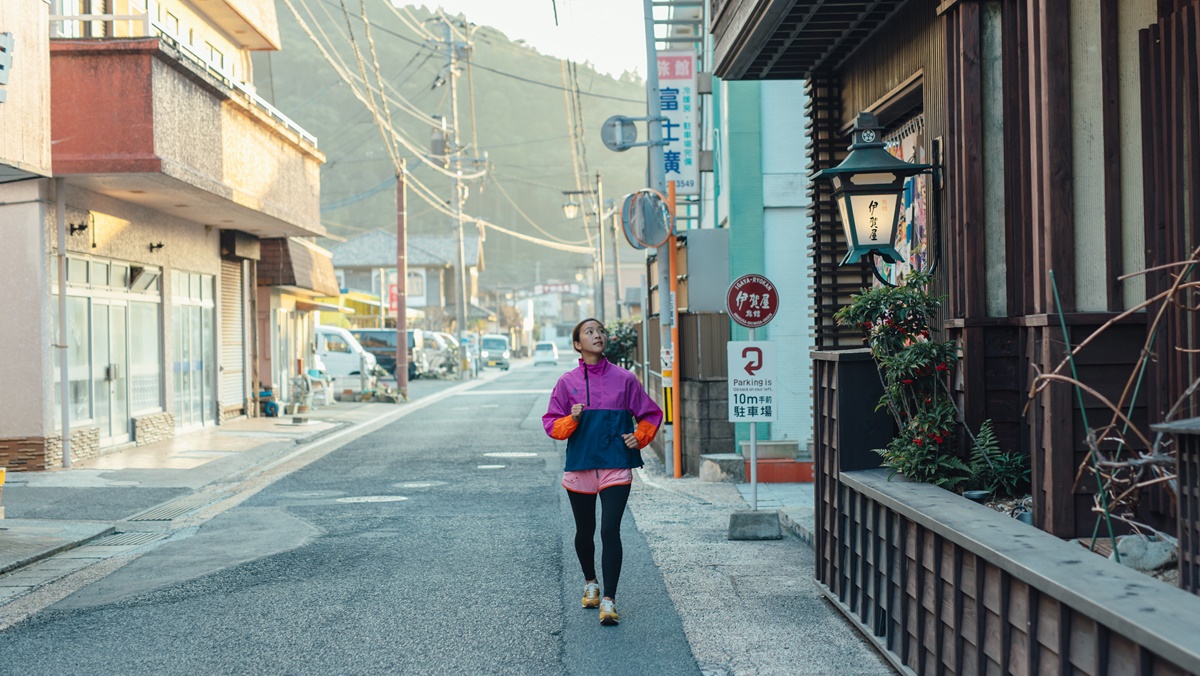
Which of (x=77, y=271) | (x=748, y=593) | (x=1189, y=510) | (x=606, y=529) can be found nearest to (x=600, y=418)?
(x=606, y=529)

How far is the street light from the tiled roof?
70.5 meters

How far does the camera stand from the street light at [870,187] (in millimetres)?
7133

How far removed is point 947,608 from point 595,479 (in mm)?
2406

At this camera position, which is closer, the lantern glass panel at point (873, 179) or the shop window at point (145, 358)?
the lantern glass panel at point (873, 179)

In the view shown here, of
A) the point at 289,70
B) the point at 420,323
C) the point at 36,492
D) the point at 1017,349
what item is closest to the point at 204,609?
the point at 1017,349

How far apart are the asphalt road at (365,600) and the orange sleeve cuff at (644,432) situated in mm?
1041

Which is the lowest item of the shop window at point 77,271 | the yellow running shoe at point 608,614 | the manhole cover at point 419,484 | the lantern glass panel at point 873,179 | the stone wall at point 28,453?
the manhole cover at point 419,484

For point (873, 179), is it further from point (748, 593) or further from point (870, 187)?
point (748, 593)

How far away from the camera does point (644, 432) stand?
265 inches

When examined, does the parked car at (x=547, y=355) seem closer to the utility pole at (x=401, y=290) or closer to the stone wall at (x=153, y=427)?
the utility pole at (x=401, y=290)

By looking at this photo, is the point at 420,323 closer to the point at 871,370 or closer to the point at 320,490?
the point at 320,490

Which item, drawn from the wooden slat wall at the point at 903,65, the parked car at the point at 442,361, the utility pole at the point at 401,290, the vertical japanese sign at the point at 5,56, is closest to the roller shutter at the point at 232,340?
the utility pole at the point at 401,290

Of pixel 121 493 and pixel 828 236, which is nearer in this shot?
pixel 828 236

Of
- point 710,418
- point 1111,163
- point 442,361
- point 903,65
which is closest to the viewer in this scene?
point 1111,163
